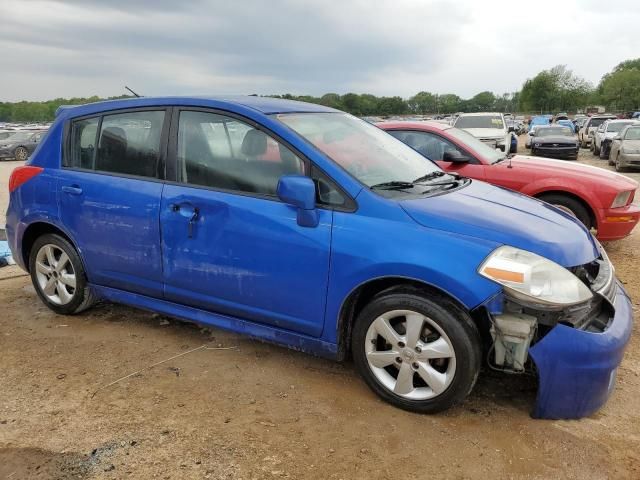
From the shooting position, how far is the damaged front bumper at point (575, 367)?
2607mm

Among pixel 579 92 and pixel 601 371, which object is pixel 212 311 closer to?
pixel 601 371

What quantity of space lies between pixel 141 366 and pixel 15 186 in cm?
200

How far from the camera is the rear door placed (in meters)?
3.62

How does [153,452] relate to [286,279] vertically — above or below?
below

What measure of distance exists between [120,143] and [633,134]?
16513 millimetres

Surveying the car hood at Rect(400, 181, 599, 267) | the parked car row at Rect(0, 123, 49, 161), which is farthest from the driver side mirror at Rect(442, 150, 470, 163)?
the parked car row at Rect(0, 123, 49, 161)

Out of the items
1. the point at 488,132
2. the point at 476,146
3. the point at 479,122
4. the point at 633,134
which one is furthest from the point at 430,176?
the point at 633,134

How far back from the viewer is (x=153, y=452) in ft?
8.52

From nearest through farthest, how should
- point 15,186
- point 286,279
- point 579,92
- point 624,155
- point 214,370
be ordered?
point 286,279
point 214,370
point 15,186
point 624,155
point 579,92

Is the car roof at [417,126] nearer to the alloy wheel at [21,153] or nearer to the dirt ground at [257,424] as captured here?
the dirt ground at [257,424]

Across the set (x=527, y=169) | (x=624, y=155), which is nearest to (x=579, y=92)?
(x=624, y=155)

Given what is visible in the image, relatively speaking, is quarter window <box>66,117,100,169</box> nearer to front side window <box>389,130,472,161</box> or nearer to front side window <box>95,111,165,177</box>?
front side window <box>95,111,165,177</box>

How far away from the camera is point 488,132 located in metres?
14.6

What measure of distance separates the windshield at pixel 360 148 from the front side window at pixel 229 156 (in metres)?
0.20
